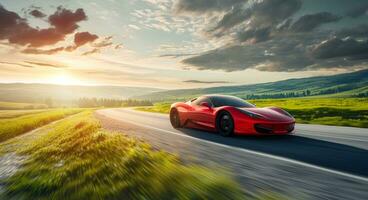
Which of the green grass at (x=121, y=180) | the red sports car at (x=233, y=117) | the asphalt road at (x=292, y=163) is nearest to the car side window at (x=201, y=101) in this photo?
the red sports car at (x=233, y=117)

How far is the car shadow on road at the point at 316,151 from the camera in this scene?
5019mm

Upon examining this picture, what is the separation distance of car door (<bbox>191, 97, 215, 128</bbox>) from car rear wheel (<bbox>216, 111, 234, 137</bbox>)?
28 centimetres

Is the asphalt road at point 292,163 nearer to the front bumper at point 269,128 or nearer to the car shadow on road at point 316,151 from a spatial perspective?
the car shadow on road at point 316,151

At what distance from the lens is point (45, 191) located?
12.0 feet

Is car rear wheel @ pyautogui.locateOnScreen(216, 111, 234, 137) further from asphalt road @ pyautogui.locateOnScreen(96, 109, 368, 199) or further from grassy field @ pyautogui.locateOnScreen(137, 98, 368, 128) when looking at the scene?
grassy field @ pyautogui.locateOnScreen(137, 98, 368, 128)

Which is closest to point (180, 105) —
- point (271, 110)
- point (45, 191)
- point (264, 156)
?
point (271, 110)

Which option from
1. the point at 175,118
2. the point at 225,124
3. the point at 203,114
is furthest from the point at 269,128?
the point at 175,118

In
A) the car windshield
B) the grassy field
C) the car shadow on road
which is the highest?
the car windshield

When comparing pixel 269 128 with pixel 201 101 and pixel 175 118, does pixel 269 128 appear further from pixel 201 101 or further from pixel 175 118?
pixel 175 118

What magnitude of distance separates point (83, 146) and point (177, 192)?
15.5 ft

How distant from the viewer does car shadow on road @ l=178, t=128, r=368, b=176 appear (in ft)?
16.5

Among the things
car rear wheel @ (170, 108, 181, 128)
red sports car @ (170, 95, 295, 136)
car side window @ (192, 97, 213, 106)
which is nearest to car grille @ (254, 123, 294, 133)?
red sports car @ (170, 95, 295, 136)

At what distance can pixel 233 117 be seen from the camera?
29.5 feet

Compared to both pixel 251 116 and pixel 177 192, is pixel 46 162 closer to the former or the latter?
pixel 177 192
